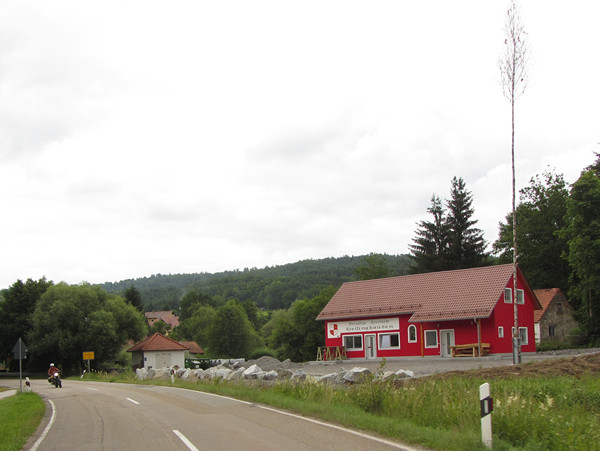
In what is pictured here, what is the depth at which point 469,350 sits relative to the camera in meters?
39.6

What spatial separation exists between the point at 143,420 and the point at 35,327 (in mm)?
51443

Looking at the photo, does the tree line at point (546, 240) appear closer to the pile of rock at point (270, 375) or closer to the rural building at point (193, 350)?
the pile of rock at point (270, 375)

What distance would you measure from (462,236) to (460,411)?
200ft

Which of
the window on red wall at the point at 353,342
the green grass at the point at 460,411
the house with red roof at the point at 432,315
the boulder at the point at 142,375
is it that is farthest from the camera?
the window on red wall at the point at 353,342

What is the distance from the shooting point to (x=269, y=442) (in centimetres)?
999

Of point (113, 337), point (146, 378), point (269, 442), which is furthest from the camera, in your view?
point (113, 337)

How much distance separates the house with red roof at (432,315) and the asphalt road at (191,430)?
87.1 ft

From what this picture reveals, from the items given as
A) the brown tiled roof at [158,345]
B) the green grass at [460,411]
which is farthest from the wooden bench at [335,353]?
the green grass at [460,411]

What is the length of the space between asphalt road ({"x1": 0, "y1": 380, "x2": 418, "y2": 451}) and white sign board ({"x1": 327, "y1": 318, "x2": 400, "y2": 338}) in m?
28.6

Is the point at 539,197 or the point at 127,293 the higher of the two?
the point at 539,197

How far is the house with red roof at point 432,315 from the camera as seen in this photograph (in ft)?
132

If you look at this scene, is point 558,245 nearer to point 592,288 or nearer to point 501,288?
point 592,288

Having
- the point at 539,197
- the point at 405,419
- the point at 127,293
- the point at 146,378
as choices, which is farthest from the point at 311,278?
the point at 405,419

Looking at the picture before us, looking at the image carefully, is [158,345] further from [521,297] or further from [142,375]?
[521,297]
